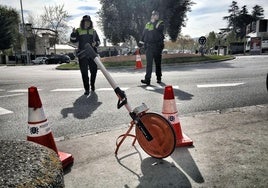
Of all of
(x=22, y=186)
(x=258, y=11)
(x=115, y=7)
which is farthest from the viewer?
(x=258, y=11)

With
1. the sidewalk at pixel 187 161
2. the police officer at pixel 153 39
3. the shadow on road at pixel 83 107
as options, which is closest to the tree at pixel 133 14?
the police officer at pixel 153 39

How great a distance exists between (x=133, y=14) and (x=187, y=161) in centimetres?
3068

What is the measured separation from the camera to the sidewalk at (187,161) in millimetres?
2656

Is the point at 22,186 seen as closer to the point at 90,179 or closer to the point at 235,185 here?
the point at 90,179

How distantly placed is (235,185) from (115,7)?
31.3 metres

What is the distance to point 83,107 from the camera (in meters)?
6.08

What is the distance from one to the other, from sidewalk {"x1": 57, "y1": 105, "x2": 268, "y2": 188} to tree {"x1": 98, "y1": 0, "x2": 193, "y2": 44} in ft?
93.8

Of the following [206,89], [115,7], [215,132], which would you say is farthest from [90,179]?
[115,7]

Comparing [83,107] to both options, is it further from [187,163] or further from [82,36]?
[187,163]

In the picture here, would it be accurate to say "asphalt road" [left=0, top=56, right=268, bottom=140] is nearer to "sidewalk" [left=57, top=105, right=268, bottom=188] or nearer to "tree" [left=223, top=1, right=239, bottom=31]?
"sidewalk" [left=57, top=105, right=268, bottom=188]

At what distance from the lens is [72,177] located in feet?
9.28

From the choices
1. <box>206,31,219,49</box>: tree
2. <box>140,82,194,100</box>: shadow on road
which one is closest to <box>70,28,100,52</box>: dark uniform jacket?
<box>140,82,194,100</box>: shadow on road

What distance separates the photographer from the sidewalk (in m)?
2.66

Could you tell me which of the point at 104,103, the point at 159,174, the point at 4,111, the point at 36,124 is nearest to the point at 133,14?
the point at 104,103
